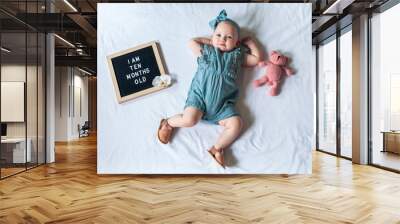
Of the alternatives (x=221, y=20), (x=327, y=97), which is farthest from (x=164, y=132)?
(x=327, y=97)

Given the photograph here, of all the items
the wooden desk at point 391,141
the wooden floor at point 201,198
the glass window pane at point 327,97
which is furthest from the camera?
the glass window pane at point 327,97

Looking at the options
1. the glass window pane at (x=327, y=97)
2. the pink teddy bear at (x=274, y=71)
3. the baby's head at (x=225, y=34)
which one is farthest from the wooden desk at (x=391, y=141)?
the baby's head at (x=225, y=34)

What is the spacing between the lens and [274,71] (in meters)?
4.72

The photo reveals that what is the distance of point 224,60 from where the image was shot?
4562mm

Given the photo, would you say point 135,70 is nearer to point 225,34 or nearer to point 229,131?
point 225,34

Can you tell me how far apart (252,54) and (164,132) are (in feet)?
4.88

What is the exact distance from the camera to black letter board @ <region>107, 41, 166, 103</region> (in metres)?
4.81

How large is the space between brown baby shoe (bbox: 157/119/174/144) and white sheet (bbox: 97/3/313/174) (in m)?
0.10

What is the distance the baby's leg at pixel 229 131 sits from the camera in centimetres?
467

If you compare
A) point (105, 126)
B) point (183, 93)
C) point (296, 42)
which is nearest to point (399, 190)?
point (296, 42)

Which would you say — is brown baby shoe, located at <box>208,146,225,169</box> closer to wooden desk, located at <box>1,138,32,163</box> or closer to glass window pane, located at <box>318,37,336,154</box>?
wooden desk, located at <box>1,138,32,163</box>

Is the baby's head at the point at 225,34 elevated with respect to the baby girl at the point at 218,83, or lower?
elevated

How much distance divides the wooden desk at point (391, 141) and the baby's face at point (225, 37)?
3.26 metres

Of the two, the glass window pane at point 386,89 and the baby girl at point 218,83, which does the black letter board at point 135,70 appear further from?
the glass window pane at point 386,89
